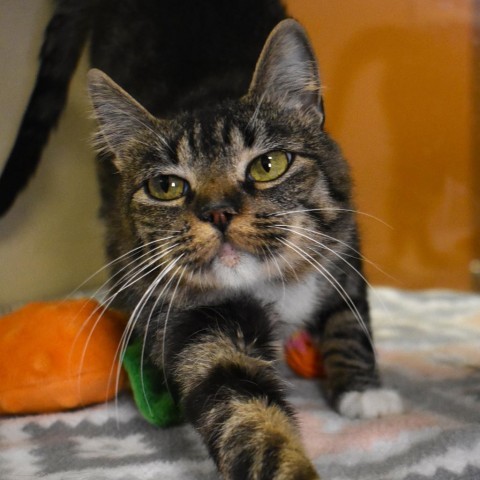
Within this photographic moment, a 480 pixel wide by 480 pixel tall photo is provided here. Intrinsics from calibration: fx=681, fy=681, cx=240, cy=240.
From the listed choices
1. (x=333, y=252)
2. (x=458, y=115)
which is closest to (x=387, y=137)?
(x=458, y=115)

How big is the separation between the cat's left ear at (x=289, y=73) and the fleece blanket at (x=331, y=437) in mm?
582

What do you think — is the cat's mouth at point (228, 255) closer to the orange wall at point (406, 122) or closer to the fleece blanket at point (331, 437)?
the fleece blanket at point (331, 437)

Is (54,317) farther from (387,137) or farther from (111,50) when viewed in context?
(387,137)

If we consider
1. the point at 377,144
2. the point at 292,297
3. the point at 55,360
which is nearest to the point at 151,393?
the point at 55,360

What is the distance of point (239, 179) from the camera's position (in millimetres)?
1178

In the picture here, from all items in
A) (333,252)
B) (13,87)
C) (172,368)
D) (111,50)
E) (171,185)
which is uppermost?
(111,50)

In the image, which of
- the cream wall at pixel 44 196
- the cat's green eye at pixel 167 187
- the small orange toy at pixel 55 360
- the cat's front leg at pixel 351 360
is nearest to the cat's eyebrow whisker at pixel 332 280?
the cat's front leg at pixel 351 360

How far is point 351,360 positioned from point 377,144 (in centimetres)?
86

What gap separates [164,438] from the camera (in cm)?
128

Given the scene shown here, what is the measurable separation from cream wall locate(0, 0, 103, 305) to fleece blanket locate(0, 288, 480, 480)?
1.55 ft

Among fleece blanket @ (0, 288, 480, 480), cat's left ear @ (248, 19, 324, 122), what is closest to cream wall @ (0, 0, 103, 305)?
fleece blanket @ (0, 288, 480, 480)

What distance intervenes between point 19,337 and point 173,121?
549 mm

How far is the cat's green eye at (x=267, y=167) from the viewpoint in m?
1.19

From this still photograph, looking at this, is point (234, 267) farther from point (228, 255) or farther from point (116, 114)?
point (116, 114)
